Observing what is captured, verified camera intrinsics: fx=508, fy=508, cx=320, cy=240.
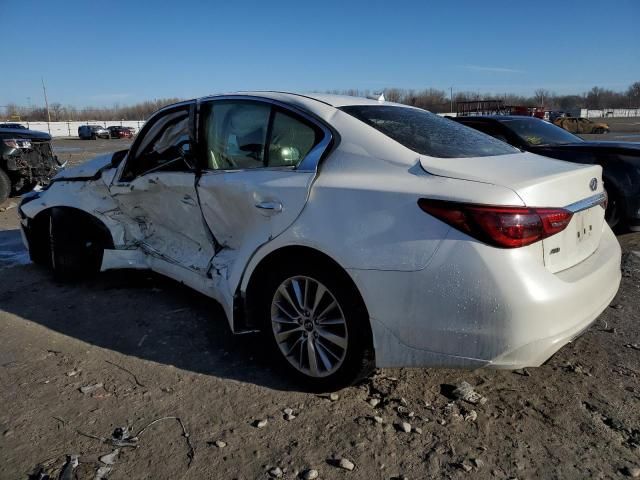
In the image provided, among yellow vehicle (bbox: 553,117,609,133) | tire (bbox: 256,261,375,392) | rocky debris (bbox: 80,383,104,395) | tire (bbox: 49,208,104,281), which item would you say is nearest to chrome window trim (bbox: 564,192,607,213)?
tire (bbox: 256,261,375,392)

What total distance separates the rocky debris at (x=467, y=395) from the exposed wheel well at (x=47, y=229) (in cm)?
293

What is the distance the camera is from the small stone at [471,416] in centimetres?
254

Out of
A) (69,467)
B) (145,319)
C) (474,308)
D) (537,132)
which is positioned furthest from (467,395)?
(537,132)

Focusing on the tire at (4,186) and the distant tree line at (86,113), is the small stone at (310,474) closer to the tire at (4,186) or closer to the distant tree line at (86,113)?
the tire at (4,186)

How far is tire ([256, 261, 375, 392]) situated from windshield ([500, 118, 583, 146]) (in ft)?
16.3

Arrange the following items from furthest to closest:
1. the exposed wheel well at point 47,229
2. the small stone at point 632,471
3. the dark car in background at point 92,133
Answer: the dark car in background at point 92,133, the exposed wheel well at point 47,229, the small stone at point 632,471

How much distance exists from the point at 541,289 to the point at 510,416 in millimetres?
778

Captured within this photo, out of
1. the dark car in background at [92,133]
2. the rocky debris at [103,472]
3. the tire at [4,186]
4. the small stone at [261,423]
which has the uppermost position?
the dark car in background at [92,133]

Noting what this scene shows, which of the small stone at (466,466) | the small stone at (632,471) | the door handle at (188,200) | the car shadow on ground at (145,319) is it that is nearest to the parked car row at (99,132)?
the car shadow on ground at (145,319)

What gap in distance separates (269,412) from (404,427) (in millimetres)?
687

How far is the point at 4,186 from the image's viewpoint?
906 cm

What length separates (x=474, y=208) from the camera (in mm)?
2178

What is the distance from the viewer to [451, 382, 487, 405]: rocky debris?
2.70 meters

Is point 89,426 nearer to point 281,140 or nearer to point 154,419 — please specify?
point 154,419
